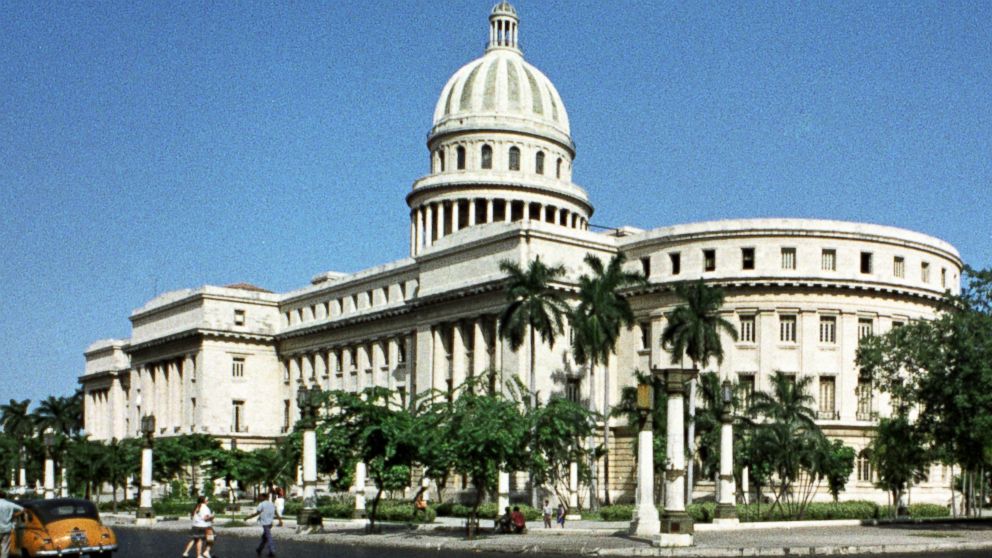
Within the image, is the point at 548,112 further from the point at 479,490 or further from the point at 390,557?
the point at 390,557

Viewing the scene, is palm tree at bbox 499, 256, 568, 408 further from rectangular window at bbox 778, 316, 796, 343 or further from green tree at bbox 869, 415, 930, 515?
green tree at bbox 869, 415, 930, 515

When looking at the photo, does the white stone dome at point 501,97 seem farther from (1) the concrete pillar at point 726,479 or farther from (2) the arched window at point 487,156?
(1) the concrete pillar at point 726,479

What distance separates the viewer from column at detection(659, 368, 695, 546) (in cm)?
3900

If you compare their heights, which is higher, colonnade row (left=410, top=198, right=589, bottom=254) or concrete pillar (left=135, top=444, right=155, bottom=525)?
colonnade row (left=410, top=198, right=589, bottom=254)

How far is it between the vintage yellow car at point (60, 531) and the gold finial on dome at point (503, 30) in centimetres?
9095

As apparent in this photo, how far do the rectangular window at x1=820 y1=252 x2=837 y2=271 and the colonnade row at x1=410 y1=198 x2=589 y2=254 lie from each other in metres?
34.8

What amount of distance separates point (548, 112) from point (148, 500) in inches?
2444

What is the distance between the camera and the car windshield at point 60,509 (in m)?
31.5

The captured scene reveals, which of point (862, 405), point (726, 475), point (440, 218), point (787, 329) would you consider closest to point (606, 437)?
point (787, 329)

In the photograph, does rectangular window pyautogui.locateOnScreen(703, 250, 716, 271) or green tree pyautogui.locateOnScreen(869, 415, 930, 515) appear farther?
rectangular window pyautogui.locateOnScreen(703, 250, 716, 271)

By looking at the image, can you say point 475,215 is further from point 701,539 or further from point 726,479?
point 701,539

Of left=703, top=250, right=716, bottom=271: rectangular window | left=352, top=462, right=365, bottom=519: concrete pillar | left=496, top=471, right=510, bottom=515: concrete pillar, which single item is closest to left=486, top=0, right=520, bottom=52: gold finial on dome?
left=703, top=250, right=716, bottom=271: rectangular window

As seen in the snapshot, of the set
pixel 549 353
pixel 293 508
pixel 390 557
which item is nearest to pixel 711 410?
pixel 549 353

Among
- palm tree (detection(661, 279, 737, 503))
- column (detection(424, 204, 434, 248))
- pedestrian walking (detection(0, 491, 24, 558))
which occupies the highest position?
column (detection(424, 204, 434, 248))
